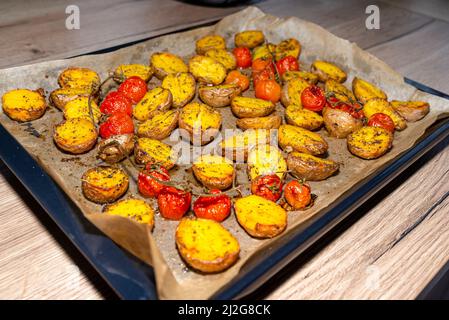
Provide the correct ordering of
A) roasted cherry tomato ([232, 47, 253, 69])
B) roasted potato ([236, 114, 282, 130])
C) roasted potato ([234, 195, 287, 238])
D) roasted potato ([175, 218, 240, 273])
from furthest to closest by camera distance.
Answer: roasted cherry tomato ([232, 47, 253, 69]), roasted potato ([236, 114, 282, 130]), roasted potato ([234, 195, 287, 238]), roasted potato ([175, 218, 240, 273])

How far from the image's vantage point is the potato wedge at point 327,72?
93.2 inches

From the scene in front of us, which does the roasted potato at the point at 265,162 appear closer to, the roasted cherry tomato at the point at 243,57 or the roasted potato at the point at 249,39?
the roasted cherry tomato at the point at 243,57

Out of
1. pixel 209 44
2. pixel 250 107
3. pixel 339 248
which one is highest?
pixel 209 44

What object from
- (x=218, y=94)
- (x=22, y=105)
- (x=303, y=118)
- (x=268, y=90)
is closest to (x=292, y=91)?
(x=268, y=90)

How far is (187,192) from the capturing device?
5.11ft

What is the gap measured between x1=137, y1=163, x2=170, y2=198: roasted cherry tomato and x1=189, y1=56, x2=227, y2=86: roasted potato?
75cm

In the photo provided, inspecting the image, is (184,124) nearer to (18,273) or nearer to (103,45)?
(18,273)

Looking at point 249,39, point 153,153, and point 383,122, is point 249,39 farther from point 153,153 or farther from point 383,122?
point 153,153

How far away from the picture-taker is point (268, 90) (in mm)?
2188

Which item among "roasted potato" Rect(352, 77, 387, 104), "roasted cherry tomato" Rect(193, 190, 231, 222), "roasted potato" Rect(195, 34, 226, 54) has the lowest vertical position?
"roasted cherry tomato" Rect(193, 190, 231, 222)

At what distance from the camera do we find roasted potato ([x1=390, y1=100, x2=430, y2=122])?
6.93 feet

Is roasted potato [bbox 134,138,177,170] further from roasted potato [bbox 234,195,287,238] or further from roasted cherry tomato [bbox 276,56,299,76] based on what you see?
roasted cherry tomato [bbox 276,56,299,76]

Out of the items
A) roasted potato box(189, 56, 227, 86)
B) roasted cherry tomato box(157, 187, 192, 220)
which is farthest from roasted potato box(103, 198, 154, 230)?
roasted potato box(189, 56, 227, 86)

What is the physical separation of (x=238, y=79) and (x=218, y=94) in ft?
0.67
